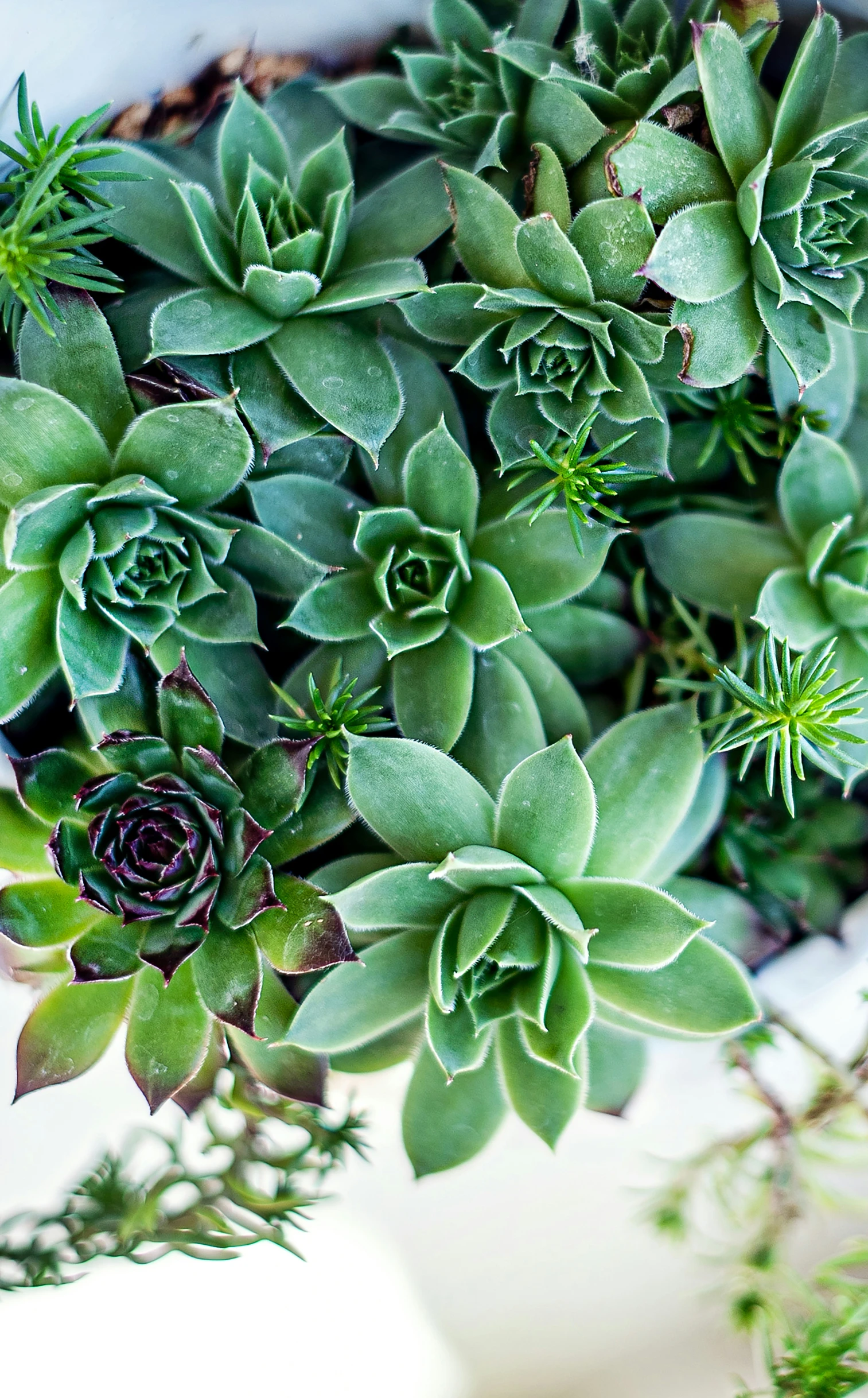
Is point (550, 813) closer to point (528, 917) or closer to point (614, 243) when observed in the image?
point (528, 917)

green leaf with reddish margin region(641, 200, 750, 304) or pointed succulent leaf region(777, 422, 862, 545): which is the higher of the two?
green leaf with reddish margin region(641, 200, 750, 304)

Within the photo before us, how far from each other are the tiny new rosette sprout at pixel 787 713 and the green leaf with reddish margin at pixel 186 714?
0.34m

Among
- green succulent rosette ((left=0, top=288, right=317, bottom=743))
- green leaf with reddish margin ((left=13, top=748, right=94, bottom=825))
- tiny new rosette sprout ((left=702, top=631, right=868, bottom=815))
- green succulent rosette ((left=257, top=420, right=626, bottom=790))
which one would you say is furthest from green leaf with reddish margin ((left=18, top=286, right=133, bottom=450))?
tiny new rosette sprout ((left=702, top=631, right=868, bottom=815))

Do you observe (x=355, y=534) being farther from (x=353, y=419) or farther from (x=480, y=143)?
Result: (x=480, y=143)

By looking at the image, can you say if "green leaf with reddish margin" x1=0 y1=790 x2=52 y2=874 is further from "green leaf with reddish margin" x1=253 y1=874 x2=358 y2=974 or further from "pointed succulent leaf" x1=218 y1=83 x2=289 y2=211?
"pointed succulent leaf" x1=218 y1=83 x2=289 y2=211

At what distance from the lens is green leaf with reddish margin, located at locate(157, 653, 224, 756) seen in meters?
0.66

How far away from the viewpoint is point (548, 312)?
2.17ft

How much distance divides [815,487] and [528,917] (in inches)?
15.2

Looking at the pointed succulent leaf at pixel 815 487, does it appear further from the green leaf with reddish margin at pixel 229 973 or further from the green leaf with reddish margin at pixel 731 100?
the green leaf with reddish margin at pixel 229 973

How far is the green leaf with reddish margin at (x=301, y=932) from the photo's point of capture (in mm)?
638

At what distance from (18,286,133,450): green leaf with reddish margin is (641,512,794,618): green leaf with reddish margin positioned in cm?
40

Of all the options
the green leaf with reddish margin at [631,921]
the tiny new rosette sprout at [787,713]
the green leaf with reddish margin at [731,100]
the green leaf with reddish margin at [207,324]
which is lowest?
the green leaf with reddish margin at [631,921]

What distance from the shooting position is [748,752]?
66 centimetres

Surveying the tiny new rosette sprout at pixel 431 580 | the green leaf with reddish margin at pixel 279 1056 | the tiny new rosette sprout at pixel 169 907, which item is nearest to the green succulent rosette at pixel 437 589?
the tiny new rosette sprout at pixel 431 580
